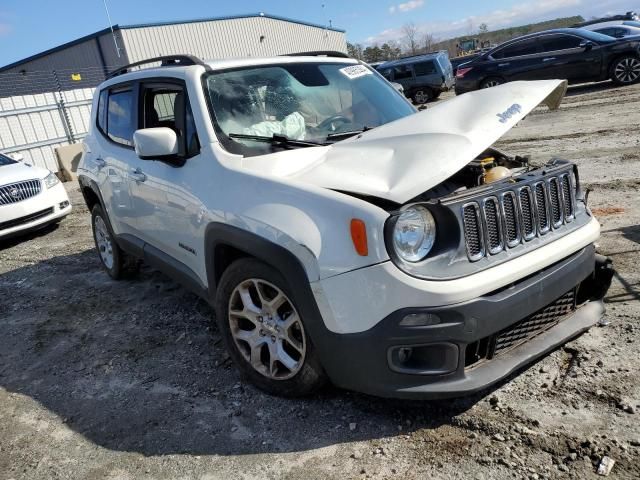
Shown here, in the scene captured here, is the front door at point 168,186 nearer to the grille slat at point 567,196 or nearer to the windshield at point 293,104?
the windshield at point 293,104

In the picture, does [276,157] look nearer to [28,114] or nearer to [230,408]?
[230,408]

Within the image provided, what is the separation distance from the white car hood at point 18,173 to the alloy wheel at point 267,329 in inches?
249

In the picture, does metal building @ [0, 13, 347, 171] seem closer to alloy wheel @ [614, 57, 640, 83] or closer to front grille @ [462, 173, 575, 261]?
front grille @ [462, 173, 575, 261]

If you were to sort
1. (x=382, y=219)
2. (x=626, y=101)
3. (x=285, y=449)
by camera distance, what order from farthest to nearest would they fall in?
(x=626, y=101)
(x=285, y=449)
(x=382, y=219)

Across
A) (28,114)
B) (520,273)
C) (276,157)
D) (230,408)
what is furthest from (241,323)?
(28,114)

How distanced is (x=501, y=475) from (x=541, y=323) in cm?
84

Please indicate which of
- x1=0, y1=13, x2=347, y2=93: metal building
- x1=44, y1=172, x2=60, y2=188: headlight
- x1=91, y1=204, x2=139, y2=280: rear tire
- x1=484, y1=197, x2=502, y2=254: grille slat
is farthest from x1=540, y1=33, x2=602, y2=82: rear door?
x1=0, y1=13, x2=347, y2=93: metal building

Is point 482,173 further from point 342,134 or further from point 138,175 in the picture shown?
point 138,175

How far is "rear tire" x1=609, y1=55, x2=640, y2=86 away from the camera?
45.3ft

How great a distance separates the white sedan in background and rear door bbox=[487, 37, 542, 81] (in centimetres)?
1217

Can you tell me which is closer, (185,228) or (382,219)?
(382,219)

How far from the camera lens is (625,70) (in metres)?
14.0

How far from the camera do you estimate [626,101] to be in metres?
11.9

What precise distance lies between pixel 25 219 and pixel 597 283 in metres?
7.68
